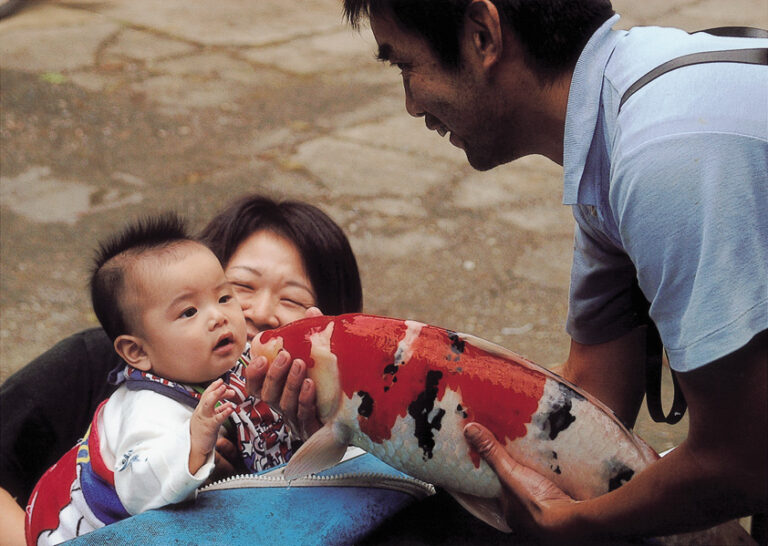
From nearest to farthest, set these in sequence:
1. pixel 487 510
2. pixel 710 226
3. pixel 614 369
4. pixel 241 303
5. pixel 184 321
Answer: pixel 710 226
pixel 487 510
pixel 184 321
pixel 614 369
pixel 241 303

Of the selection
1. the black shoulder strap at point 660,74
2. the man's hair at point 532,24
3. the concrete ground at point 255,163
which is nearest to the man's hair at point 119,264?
the man's hair at point 532,24

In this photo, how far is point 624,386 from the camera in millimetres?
2031

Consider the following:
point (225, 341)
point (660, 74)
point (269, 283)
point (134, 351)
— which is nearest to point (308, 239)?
point (269, 283)

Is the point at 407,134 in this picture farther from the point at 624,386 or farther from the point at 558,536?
the point at 558,536

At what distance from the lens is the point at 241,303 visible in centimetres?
212

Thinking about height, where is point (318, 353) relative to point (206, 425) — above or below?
above

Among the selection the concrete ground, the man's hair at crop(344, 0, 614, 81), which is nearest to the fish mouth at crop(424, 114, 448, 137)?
the man's hair at crop(344, 0, 614, 81)

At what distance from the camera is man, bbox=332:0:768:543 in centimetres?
120

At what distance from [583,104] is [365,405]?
0.62 metres

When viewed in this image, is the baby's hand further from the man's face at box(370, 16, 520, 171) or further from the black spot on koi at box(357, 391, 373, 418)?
the man's face at box(370, 16, 520, 171)

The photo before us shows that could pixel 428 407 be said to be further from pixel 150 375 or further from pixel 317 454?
pixel 150 375

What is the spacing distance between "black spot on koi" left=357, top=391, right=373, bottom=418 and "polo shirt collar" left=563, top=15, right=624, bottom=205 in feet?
1.54

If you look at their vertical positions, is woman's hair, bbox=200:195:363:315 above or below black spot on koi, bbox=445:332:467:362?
below

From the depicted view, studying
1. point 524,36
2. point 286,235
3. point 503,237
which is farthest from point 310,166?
point 524,36
